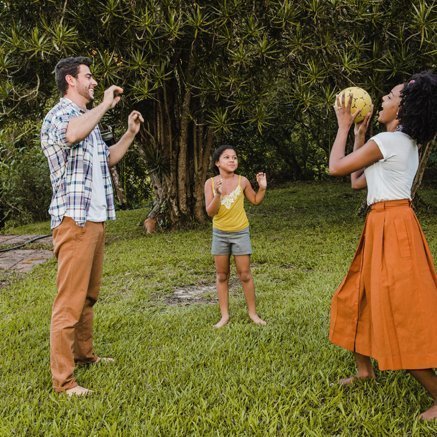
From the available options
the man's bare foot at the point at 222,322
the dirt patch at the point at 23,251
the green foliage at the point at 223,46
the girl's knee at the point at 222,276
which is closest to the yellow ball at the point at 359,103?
the girl's knee at the point at 222,276

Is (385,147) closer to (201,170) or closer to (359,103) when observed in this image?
(359,103)

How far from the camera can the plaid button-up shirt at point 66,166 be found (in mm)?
2973

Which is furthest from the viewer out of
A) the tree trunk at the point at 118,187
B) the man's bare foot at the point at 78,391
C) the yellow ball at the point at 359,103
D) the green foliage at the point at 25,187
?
the tree trunk at the point at 118,187

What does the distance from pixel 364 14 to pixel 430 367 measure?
21.2 ft

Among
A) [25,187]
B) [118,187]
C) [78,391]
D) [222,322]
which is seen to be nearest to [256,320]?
[222,322]

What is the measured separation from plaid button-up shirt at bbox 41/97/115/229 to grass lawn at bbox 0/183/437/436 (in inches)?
41.8

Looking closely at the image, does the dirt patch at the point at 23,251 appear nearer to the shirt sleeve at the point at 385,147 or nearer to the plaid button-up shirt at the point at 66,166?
the plaid button-up shirt at the point at 66,166

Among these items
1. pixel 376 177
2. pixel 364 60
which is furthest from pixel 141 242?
pixel 376 177

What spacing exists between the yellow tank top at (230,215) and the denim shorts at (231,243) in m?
0.04

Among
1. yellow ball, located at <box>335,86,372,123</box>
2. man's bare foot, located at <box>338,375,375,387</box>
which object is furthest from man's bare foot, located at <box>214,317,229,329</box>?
yellow ball, located at <box>335,86,372,123</box>

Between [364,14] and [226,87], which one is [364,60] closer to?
[364,14]

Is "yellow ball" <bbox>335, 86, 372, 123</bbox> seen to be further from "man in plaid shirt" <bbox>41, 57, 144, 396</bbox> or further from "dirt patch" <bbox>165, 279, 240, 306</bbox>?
"dirt patch" <bbox>165, 279, 240, 306</bbox>

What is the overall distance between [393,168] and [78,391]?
2.17m

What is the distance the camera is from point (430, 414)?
2.61 meters
